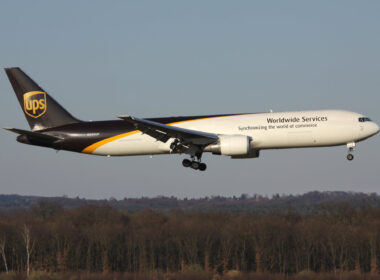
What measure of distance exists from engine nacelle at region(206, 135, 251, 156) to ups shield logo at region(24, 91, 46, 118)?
54.6 ft

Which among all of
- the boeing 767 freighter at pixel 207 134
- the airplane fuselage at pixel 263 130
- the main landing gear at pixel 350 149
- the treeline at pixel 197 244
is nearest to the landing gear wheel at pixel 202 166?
the boeing 767 freighter at pixel 207 134

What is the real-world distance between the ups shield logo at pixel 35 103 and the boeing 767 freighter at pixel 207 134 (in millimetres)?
1971

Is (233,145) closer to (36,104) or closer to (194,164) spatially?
(194,164)

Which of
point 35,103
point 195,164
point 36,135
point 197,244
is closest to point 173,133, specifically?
point 195,164

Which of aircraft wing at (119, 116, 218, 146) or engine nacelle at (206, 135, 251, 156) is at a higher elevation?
aircraft wing at (119, 116, 218, 146)

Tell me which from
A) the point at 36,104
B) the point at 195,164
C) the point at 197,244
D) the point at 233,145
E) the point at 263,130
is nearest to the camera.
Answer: the point at 233,145

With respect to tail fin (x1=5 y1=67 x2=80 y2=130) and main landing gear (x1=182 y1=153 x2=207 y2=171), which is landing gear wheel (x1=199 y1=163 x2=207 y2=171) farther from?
tail fin (x1=5 y1=67 x2=80 y2=130)

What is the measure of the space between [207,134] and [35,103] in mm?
16754

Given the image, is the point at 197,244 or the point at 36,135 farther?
the point at 197,244

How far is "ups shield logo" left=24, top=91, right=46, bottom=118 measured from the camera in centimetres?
5334

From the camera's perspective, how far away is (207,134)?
153 ft

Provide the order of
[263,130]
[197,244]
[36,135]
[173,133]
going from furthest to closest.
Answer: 1. [197,244]
2. [36,135]
3. [263,130]
4. [173,133]

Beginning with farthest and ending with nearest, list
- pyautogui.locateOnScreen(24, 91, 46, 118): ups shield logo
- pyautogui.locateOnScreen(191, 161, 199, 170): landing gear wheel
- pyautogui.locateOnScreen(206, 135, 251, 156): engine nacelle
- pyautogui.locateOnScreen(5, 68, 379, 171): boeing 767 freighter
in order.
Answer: pyautogui.locateOnScreen(24, 91, 46, 118): ups shield logo, pyautogui.locateOnScreen(191, 161, 199, 170): landing gear wheel, pyautogui.locateOnScreen(5, 68, 379, 171): boeing 767 freighter, pyautogui.locateOnScreen(206, 135, 251, 156): engine nacelle

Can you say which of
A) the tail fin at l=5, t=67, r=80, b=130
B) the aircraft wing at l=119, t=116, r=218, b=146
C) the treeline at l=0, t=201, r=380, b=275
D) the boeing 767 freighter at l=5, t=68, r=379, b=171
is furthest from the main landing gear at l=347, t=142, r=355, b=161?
the treeline at l=0, t=201, r=380, b=275
